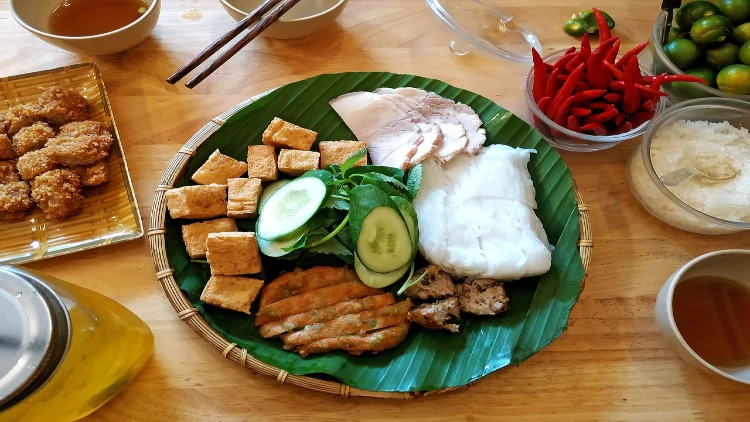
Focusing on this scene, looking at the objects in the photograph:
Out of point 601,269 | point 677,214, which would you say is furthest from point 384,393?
point 677,214

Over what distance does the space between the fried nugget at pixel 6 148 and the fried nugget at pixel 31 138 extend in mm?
17

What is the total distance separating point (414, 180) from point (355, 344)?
68 cm

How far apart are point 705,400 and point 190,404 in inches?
71.4

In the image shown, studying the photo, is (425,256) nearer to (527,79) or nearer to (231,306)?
(231,306)

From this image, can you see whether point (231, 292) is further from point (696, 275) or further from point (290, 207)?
point (696, 275)

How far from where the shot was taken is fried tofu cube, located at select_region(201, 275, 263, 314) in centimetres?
179

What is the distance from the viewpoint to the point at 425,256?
6.30 feet

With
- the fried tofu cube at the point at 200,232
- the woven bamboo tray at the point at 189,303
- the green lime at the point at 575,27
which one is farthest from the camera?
the green lime at the point at 575,27

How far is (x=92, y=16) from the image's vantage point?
2479 mm

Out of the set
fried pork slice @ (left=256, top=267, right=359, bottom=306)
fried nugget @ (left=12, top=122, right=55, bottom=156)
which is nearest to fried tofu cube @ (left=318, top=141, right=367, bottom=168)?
fried pork slice @ (left=256, top=267, right=359, bottom=306)

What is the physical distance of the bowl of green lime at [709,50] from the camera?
224 cm

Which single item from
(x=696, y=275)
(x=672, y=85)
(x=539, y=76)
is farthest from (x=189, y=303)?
(x=672, y=85)

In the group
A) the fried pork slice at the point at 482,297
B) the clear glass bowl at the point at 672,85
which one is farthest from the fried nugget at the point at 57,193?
the clear glass bowl at the point at 672,85

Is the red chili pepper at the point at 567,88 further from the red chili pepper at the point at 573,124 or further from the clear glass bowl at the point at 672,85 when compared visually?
the clear glass bowl at the point at 672,85
